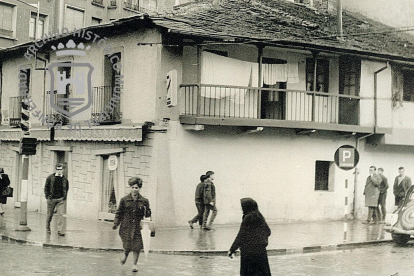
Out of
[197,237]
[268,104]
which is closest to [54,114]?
[268,104]

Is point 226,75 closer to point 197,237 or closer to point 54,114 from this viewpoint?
point 197,237

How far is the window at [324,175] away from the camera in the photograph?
2139 centimetres

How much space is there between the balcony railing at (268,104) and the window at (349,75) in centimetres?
30

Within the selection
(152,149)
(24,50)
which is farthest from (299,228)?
(24,50)

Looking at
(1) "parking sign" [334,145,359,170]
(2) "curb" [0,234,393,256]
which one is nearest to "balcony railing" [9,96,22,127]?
(2) "curb" [0,234,393,256]

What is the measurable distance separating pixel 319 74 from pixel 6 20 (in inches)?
815

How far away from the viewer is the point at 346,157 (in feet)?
51.4

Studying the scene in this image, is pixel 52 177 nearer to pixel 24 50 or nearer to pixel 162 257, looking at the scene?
pixel 162 257

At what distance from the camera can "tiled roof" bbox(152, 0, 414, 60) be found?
18.6 m

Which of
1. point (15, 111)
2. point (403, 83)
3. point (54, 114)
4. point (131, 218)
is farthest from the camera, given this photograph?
point (15, 111)

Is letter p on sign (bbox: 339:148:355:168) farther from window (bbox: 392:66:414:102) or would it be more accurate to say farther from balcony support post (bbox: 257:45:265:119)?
window (bbox: 392:66:414:102)

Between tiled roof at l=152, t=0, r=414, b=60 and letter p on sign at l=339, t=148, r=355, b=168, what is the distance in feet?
14.7

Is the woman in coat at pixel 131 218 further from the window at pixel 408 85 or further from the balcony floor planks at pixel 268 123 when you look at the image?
the window at pixel 408 85

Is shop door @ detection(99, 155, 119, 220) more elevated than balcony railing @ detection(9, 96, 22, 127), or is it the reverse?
balcony railing @ detection(9, 96, 22, 127)
